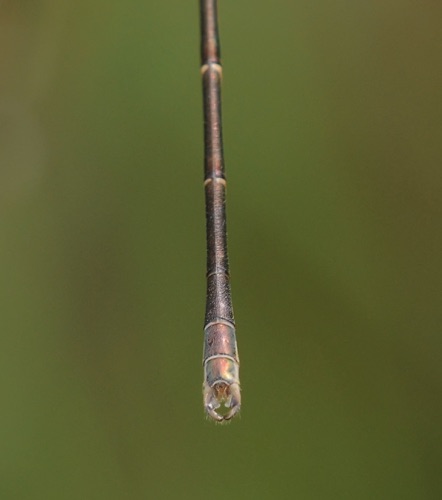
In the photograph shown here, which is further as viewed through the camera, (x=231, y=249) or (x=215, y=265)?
(x=231, y=249)

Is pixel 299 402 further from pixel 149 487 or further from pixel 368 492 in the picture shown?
pixel 149 487

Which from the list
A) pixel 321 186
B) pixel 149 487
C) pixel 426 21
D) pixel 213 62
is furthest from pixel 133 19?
pixel 149 487

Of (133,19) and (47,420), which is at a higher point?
(133,19)

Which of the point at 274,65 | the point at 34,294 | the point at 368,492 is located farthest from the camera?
the point at 274,65

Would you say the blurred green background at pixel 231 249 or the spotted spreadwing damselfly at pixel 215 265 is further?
the blurred green background at pixel 231 249
